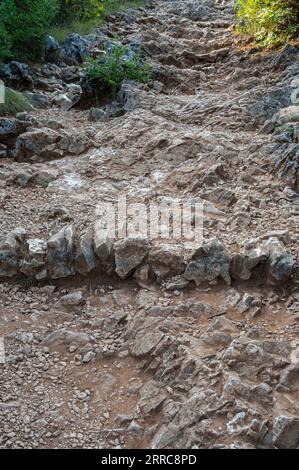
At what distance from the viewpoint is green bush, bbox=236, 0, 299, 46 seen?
28.5ft

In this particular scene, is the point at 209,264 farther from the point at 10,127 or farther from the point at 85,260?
the point at 10,127

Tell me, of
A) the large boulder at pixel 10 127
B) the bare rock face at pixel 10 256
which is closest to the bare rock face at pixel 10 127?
the large boulder at pixel 10 127

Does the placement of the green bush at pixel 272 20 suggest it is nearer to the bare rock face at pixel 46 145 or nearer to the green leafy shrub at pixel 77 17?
the green leafy shrub at pixel 77 17

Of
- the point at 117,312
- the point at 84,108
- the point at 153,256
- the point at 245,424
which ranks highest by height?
the point at 84,108

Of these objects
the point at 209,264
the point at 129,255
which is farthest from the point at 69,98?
the point at 209,264

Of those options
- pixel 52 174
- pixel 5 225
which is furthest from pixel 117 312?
pixel 52 174

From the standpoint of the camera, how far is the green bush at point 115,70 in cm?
845

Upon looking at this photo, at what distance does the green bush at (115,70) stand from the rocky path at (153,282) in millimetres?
731

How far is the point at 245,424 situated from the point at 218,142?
4.35m

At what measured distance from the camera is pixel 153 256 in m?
4.33

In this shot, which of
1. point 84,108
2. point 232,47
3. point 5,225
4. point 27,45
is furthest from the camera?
point 232,47

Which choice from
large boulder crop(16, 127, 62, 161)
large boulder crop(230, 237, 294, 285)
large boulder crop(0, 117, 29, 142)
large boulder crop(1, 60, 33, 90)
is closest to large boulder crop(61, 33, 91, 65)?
large boulder crop(1, 60, 33, 90)

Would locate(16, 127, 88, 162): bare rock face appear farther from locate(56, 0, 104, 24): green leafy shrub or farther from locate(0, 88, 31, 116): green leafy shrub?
locate(56, 0, 104, 24): green leafy shrub

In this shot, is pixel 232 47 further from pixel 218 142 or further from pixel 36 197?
pixel 36 197
